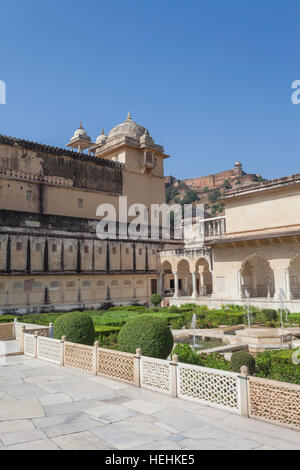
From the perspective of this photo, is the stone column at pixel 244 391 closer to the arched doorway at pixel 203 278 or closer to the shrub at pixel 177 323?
the shrub at pixel 177 323

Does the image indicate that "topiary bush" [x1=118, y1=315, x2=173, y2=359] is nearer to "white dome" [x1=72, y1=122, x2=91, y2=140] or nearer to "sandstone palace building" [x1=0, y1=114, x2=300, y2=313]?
"sandstone palace building" [x1=0, y1=114, x2=300, y2=313]

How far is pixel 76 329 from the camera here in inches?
512

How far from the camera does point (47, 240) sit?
27172 millimetres

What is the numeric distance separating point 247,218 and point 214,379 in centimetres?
2105

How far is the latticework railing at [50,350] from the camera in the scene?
11.5m

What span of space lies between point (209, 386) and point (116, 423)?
79.9 inches

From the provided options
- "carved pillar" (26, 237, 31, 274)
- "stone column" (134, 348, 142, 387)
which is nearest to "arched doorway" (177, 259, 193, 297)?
"carved pillar" (26, 237, 31, 274)

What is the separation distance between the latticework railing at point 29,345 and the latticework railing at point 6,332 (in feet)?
10.8

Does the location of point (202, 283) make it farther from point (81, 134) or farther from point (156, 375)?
point (156, 375)

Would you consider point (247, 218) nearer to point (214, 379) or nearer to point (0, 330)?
point (0, 330)

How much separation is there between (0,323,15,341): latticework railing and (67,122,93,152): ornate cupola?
97.5 ft

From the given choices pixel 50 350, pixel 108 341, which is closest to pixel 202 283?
pixel 108 341

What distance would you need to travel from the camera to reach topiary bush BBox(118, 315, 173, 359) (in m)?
9.78
